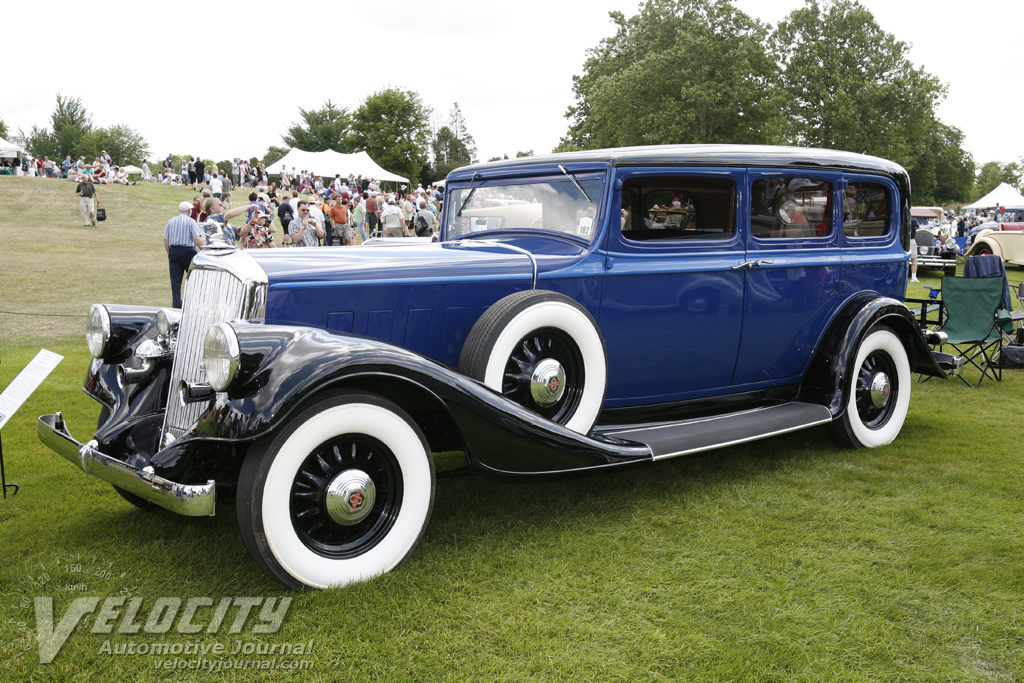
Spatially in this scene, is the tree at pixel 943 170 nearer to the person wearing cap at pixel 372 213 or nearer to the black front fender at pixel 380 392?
the person wearing cap at pixel 372 213

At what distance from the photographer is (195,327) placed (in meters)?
3.57

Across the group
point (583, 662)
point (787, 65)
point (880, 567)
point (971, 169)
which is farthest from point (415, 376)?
point (971, 169)

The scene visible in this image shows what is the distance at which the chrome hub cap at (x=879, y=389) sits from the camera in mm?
5172

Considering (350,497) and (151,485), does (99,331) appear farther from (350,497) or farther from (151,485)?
(350,497)

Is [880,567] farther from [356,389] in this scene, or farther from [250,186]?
[250,186]

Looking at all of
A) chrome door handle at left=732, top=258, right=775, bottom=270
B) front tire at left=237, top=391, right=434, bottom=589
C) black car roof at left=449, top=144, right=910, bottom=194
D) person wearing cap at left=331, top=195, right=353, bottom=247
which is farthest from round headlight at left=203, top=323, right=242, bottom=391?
person wearing cap at left=331, top=195, right=353, bottom=247

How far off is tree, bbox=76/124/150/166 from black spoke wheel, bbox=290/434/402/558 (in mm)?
69055

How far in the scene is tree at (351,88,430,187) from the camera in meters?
61.4

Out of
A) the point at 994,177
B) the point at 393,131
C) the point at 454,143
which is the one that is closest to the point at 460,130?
the point at 454,143

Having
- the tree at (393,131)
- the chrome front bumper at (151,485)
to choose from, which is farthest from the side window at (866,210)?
the tree at (393,131)

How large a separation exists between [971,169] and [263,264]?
65.7 meters

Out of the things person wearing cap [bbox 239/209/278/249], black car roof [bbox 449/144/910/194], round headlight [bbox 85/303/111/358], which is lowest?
round headlight [bbox 85/303/111/358]

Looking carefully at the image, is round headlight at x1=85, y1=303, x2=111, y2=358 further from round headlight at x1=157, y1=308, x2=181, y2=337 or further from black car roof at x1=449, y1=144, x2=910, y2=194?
black car roof at x1=449, y1=144, x2=910, y2=194

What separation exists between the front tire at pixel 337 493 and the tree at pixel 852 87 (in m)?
35.2
